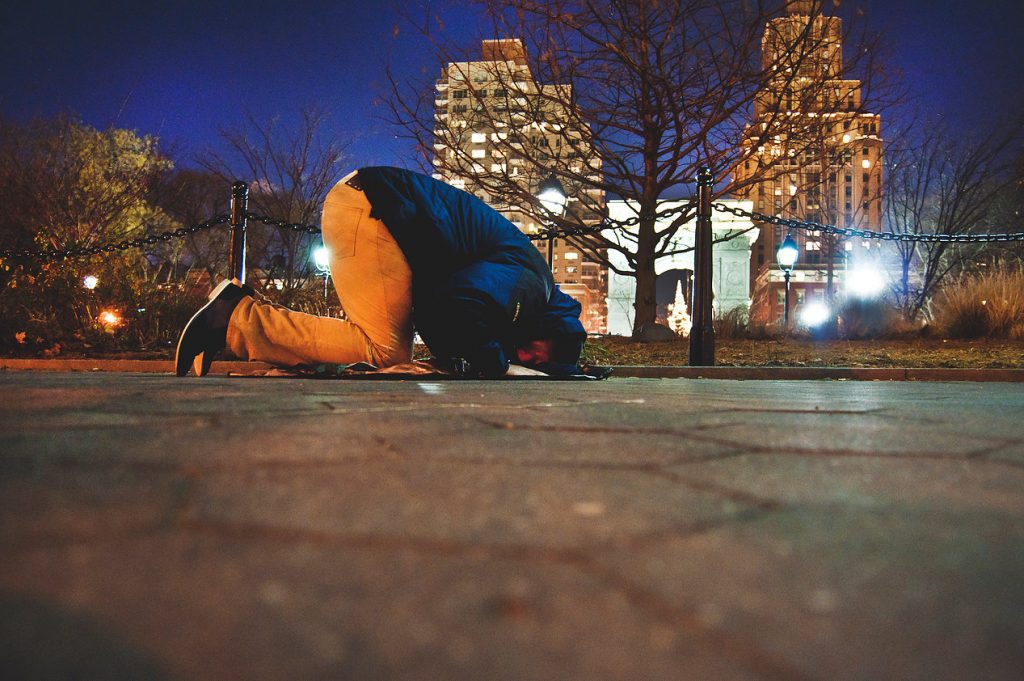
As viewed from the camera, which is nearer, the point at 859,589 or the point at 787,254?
the point at 859,589

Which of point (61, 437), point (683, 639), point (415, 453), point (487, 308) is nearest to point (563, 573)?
point (683, 639)

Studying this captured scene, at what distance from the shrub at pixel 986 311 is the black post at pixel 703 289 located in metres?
5.36

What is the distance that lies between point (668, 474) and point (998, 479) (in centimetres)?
53

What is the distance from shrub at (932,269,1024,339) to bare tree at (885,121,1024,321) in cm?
630

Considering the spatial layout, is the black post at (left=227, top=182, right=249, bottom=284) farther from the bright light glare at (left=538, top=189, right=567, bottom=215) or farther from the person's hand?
the bright light glare at (left=538, top=189, right=567, bottom=215)

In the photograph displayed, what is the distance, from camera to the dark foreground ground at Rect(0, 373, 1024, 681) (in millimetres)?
476

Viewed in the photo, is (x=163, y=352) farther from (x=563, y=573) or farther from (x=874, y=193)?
(x=874, y=193)

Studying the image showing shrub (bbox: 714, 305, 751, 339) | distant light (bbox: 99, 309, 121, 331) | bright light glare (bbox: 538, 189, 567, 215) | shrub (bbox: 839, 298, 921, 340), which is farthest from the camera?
bright light glare (bbox: 538, 189, 567, 215)

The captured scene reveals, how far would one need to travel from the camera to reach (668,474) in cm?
109

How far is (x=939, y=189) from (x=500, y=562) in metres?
22.1

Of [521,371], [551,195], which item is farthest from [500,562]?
[551,195]

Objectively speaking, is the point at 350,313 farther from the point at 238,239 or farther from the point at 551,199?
the point at 551,199

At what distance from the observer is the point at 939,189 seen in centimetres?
1898

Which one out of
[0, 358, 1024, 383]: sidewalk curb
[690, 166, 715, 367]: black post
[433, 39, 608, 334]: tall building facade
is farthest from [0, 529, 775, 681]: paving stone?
[433, 39, 608, 334]: tall building facade
